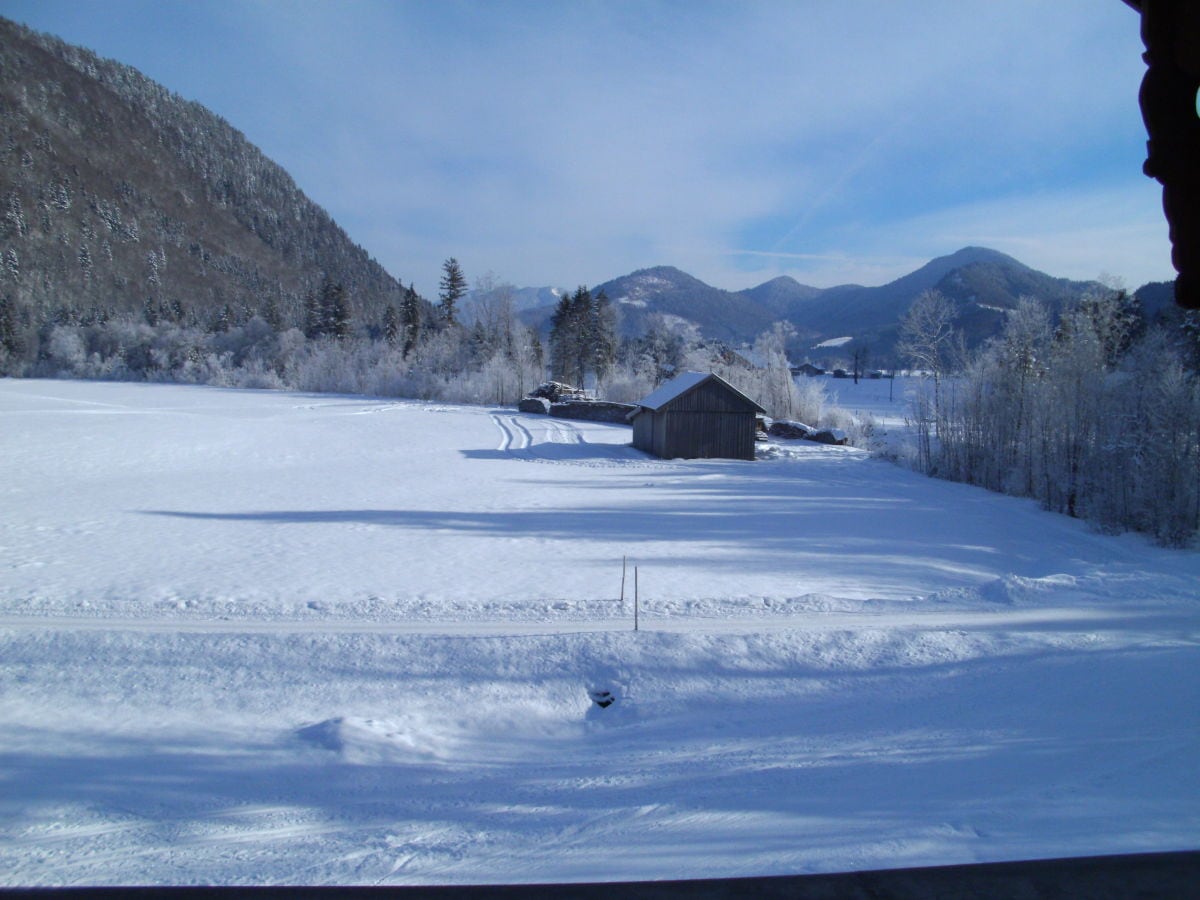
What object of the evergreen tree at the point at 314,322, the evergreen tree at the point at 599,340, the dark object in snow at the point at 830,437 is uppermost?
the evergreen tree at the point at 314,322

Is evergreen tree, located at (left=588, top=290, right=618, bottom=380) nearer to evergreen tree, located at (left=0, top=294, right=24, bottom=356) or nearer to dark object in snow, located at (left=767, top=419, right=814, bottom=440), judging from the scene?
dark object in snow, located at (left=767, top=419, right=814, bottom=440)

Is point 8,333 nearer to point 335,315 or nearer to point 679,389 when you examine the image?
point 335,315

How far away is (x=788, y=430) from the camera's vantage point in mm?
49594

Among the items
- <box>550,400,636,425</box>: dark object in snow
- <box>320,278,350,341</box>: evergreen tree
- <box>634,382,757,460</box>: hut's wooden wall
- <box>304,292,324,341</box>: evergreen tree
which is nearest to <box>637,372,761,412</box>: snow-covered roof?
<box>634,382,757,460</box>: hut's wooden wall

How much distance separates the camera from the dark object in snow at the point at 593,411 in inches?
2212

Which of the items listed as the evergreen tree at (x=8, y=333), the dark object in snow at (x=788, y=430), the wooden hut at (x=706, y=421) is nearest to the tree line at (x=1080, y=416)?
the wooden hut at (x=706, y=421)

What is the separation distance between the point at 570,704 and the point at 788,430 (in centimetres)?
4455

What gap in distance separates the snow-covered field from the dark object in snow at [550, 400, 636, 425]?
37620mm

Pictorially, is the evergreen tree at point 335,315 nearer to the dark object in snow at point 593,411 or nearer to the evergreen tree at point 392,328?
the evergreen tree at point 392,328

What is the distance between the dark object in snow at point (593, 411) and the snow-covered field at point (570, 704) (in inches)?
1481

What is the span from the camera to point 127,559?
49.3 ft

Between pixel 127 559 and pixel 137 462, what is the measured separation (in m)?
20.0

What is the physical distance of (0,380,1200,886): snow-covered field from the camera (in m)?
4.49

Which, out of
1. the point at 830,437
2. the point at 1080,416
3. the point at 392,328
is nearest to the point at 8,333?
the point at 392,328
